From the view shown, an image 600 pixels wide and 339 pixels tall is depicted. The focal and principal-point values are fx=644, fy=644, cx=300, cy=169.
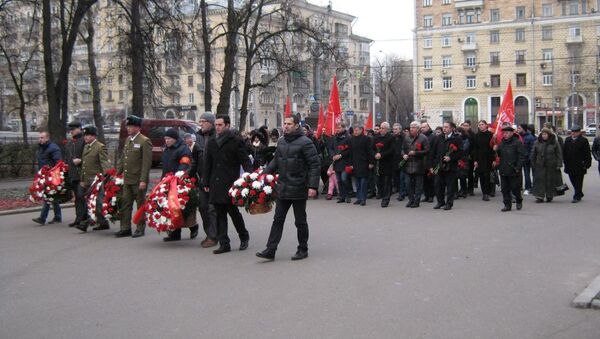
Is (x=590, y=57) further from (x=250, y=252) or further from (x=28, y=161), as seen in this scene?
(x=250, y=252)

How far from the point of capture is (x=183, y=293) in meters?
7.04

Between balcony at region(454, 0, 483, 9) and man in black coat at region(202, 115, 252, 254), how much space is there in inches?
2892

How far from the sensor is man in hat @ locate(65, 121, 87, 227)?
12.1 m

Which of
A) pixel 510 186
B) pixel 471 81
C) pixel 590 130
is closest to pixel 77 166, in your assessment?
pixel 510 186

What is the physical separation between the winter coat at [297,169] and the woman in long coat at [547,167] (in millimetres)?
8569

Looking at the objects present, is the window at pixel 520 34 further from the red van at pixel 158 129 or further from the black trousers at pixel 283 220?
the black trousers at pixel 283 220

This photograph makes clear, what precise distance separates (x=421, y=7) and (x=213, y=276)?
253 ft

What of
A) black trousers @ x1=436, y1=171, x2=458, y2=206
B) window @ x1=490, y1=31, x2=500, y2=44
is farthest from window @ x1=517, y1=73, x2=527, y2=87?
black trousers @ x1=436, y1=171, x2=458, y2=206

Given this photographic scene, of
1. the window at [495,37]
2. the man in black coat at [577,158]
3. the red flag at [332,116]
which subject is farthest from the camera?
the window at [495,37]

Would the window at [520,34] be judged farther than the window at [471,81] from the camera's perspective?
No

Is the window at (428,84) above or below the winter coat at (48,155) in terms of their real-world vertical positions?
above

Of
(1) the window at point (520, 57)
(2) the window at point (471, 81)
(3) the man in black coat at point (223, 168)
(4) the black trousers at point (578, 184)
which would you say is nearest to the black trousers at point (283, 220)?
(3) the man in black coat at point (223, 168)

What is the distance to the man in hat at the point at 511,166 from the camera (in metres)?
13.7

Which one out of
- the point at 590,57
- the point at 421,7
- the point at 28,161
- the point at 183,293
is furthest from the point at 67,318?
the point at 421,7
